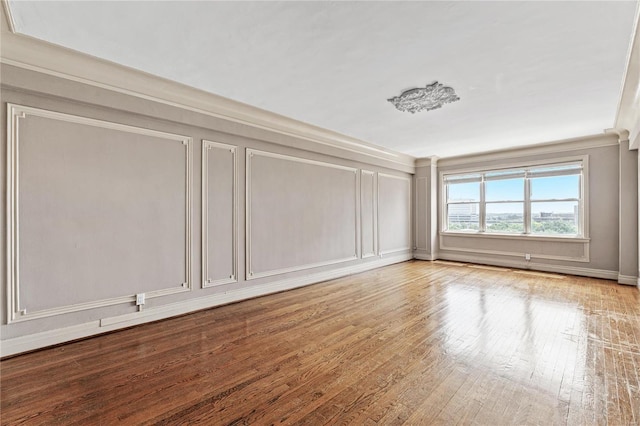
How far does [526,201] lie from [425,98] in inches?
171

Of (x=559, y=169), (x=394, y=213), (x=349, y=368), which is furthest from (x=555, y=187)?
(x=349, y=368)

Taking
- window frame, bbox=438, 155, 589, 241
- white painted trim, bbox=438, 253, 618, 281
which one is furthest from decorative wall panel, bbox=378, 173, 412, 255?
white painted trim, bbox=438, 253, 618, 281

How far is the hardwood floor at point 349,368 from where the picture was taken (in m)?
1.78

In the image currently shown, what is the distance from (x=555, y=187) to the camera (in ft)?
19.5

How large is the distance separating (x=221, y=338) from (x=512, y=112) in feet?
15.2

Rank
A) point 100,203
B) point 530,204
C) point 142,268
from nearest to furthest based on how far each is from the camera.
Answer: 1. point 100,203
2. point 142,268
3. point 530,204

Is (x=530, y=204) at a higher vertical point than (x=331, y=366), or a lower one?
higher

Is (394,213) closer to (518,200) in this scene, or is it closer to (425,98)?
(518,200)

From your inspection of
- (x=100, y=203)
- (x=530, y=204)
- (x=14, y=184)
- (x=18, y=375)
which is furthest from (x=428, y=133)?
(x=18, y=375)

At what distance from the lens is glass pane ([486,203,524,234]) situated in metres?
6.42

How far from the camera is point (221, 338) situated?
9.37ft

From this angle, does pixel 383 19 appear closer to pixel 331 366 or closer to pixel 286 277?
pixel 331 366

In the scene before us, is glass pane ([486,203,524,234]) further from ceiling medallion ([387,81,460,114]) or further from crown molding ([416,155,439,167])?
ceiling medallion ([387,81,460,114])

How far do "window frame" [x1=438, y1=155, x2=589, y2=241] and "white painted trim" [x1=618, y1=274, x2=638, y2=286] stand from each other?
82 cm
